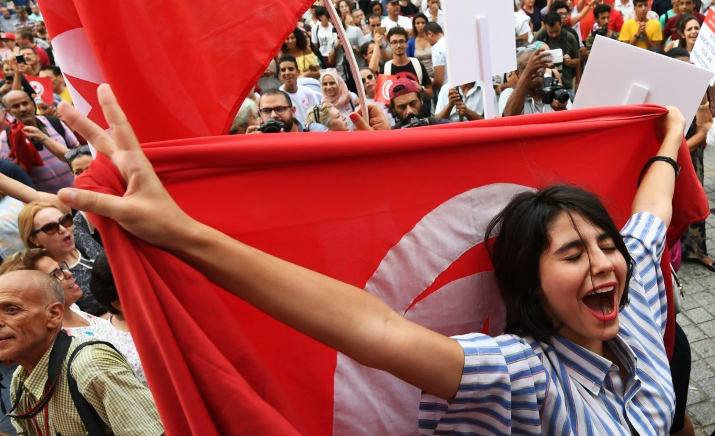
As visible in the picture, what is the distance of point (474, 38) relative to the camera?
333cm

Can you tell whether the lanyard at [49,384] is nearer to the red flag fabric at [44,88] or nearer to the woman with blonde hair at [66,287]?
the woman with blonde hair at [66,287]

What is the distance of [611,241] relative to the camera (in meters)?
1.83

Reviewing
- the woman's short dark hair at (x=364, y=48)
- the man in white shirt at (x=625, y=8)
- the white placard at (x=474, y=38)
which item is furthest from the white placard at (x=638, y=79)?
the man in white shirt at (x=625, y=8)

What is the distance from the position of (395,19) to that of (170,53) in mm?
8814

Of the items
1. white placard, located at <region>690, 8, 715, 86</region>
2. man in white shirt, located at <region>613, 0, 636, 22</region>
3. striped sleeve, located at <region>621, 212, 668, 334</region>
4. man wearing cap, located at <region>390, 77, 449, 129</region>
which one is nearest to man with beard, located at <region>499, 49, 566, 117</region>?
man wearing cap, located at <region>390, 77, 449, 129</region>

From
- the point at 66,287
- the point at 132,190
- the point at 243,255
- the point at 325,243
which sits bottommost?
the point at 66,287

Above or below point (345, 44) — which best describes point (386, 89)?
below

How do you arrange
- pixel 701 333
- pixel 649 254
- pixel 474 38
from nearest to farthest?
1. pixel 649 254
2. pixel 474 38
3. pixel 701 333

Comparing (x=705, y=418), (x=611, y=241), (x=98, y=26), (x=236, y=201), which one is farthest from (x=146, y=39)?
(x=705, y=418)

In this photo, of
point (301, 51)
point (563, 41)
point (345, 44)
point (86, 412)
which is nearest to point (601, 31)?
point (563, 41)

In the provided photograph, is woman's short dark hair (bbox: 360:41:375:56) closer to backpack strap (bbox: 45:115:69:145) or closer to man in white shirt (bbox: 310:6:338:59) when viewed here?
man in white shirt (bbox: 310:6:338:59)

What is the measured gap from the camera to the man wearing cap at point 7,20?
17000 millimetres

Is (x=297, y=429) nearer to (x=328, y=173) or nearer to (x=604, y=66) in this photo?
(x=328, y=173)

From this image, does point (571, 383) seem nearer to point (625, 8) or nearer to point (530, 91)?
point (530, 91)
